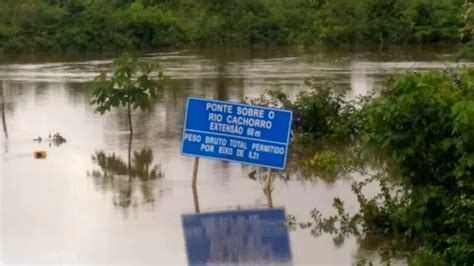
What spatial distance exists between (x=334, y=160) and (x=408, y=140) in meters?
2.30

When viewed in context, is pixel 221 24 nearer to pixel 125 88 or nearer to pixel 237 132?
pixel 125 88

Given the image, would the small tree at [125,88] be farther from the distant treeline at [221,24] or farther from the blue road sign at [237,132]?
the distant treeline at [221,24]

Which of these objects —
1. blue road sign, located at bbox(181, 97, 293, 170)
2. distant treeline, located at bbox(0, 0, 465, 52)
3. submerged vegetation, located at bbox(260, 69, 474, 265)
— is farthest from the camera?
distant treeline, located at bbox(0, 0, 465, 52)

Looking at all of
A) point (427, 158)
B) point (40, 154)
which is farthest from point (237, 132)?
point (40, 154)

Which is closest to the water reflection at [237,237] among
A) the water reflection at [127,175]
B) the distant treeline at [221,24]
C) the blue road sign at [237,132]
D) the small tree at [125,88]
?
the blue road sign at [237,132]

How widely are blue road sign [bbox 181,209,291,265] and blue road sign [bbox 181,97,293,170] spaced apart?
0.95m

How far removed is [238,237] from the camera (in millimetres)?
9641

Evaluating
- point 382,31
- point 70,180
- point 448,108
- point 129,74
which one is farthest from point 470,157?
point 382,31

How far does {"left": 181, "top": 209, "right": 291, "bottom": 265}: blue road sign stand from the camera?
8961 millimetres

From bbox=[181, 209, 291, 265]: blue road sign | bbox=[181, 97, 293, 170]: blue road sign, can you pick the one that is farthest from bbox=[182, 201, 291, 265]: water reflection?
bbox=[181, 97, 293, 170]: blue road sign

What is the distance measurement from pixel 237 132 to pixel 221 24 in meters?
30.1

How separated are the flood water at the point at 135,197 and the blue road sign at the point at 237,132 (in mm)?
510

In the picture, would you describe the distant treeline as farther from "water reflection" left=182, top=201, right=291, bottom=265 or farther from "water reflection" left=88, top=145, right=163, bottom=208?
"water reflection" left=182, top=201, right=291, bottom=265

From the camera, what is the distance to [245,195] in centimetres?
1180
